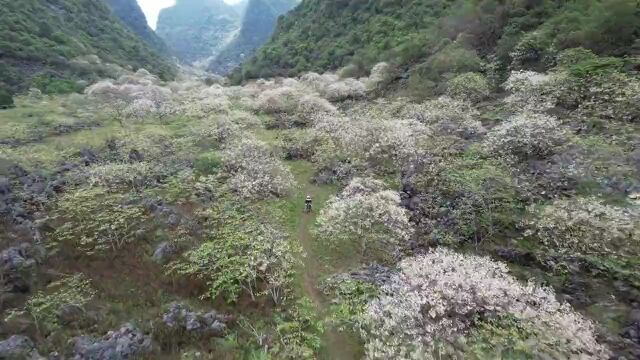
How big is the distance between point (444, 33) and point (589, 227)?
54.6m

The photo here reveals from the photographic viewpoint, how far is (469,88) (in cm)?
4819

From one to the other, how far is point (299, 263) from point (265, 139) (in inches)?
1158

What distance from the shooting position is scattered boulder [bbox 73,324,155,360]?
19.3 m

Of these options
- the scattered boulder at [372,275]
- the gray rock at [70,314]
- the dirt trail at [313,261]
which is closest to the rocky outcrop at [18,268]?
the gray rock at [70,314]

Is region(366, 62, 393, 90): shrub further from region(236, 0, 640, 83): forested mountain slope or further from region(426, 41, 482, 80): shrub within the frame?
region(426, 41, 482, 80): shrub

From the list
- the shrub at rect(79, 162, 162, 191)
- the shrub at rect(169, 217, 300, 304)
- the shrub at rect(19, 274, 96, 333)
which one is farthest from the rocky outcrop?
the shrub at rect(169, 217, 300, 304)

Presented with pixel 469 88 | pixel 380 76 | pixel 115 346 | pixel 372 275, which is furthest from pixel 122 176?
pixel 380 76

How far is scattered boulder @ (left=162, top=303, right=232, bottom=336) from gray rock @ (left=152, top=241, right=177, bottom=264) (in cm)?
537

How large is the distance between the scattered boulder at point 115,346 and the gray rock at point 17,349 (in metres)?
1.69

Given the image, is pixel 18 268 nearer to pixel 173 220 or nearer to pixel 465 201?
pixel 173 220

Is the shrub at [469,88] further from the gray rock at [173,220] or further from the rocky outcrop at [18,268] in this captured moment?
the rocky outcrop at [18,268]

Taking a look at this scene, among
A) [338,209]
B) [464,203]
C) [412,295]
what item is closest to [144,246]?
[338,209]

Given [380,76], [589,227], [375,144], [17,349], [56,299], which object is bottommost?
[380,76]

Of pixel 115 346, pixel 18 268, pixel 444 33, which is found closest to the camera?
pixel 115 346
